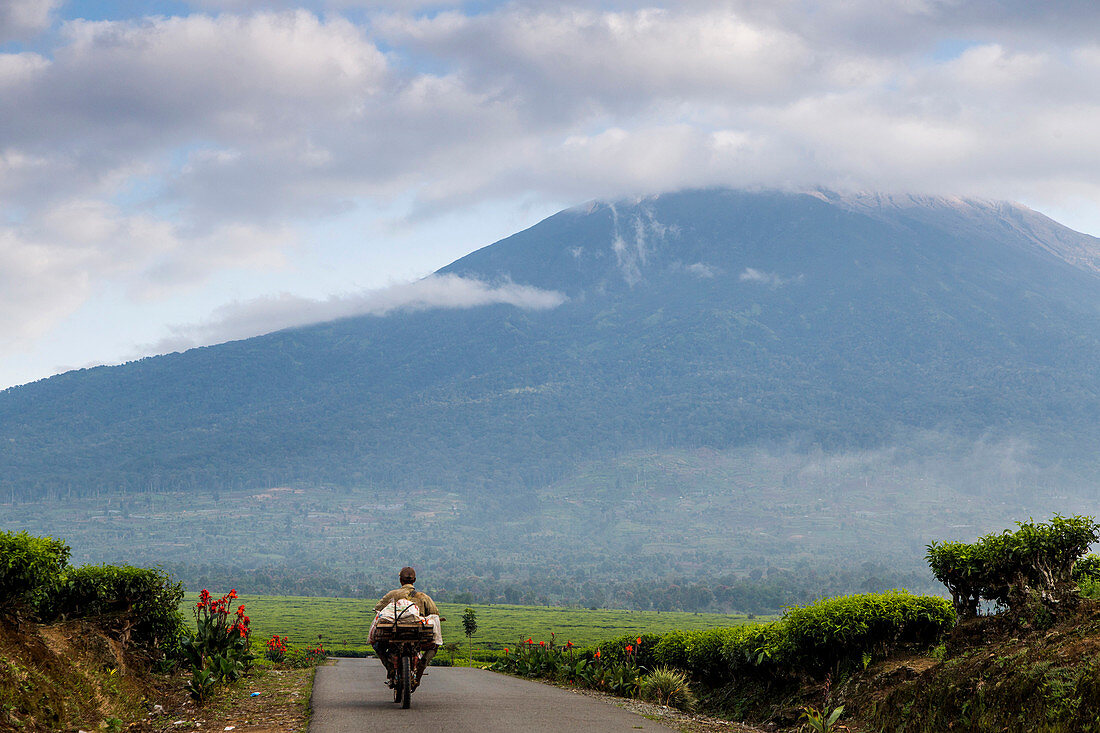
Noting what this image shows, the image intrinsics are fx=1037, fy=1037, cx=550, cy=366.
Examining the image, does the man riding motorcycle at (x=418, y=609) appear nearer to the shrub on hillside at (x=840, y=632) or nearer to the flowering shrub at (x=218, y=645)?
the flowering shrub at (x=218, y=645)

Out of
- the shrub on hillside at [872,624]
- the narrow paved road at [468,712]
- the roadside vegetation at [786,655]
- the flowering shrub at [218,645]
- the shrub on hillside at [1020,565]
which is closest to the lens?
the roadside vegetation at [786,655]

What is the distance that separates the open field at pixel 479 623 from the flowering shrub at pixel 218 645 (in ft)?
174

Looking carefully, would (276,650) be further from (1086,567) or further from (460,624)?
(460,624)

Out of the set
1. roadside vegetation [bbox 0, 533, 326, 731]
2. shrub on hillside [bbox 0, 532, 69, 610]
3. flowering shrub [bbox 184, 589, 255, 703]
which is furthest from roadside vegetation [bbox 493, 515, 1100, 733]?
shrub on hillside [bbox 0, 532, 69, 610]

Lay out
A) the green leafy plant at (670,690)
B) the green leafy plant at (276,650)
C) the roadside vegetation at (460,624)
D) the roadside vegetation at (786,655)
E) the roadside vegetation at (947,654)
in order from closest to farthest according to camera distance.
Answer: the roadside vegetation at (947,654)
the roadside vegetation at (786,655)
the green leafy plant at (670,690)
the green leafy plant at (276,650)
the roadside vegetation at (460,624)

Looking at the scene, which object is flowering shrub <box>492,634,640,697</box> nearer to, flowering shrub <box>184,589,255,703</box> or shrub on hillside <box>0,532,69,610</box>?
flowering shrub <box>184,589,255,703</box>

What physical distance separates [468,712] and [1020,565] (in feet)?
21.6

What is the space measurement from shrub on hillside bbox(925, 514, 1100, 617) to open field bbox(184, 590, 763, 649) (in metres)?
58.5

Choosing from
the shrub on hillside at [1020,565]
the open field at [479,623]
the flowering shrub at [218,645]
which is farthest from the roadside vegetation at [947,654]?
the open field at [479,623]

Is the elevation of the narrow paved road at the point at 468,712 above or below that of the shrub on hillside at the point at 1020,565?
below

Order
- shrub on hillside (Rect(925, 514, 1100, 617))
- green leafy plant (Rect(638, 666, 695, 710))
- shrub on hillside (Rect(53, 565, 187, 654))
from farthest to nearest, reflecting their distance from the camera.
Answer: green leafy plant (Rect(638, 666, 695, 710)), shrub on hillside (Rect(53, 565, 187, 654)), shrub on hillside (Rect(925, 514, 1100, 617))

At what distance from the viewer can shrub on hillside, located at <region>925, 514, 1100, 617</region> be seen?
11.0 metres

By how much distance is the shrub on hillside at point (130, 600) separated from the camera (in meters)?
13.9

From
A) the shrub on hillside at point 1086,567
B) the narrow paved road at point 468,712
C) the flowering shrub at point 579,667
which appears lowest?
the flowering shrub at point 579,667
